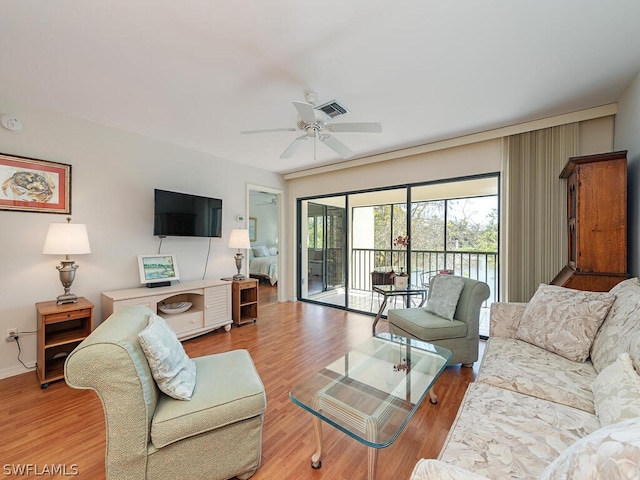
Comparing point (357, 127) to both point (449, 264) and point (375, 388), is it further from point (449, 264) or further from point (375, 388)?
point (449, 264)

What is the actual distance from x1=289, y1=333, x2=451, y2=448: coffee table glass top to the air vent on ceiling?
2082 mm

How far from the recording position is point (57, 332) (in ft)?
8.16

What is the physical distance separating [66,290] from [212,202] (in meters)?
1.79

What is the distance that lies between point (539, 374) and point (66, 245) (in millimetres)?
3648

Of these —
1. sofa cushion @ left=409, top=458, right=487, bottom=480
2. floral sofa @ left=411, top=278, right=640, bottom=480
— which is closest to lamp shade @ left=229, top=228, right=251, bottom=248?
floral sofa @ left=411, top=278, right=640, bottom=480

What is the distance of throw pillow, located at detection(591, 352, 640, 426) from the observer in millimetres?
1010

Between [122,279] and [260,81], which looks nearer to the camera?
[260,81]

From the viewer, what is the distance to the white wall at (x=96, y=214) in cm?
241

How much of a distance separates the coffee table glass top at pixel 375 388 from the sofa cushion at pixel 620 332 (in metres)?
0.83

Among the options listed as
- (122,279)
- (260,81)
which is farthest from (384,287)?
(122,279)

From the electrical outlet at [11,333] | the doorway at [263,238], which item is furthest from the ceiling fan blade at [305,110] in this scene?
the doorway at [263,238]

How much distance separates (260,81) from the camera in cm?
207

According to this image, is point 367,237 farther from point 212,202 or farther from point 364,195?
point 212,202

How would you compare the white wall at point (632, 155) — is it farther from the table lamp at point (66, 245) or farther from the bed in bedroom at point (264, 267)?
the bed in bedroom at point (264, 267)
